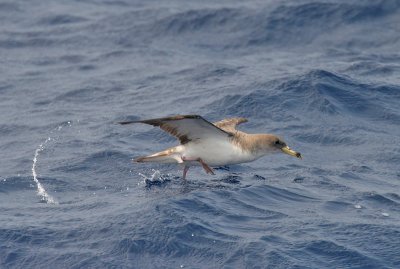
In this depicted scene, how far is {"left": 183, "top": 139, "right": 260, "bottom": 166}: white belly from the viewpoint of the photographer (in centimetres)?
1409

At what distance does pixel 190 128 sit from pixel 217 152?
630mm

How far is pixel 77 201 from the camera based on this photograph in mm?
13875

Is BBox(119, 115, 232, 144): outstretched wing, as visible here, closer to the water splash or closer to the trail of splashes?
the water splash

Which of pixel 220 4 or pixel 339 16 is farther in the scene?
pixel 220 4

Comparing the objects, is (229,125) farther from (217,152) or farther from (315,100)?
(315,100)

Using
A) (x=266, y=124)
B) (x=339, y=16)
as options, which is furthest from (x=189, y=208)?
(x=339, y=16)

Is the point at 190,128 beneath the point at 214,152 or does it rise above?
above

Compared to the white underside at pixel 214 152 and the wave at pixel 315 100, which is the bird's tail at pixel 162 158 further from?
the wave at pixel 315 100

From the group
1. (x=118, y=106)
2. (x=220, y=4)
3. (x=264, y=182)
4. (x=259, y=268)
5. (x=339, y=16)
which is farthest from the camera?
(x=220, y=4)

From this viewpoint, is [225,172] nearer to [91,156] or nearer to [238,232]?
[91,156]

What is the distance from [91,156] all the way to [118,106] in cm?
363

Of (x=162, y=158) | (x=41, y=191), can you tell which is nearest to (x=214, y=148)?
(x=162, y=158)

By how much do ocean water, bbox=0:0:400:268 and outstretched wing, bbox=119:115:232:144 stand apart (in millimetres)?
790

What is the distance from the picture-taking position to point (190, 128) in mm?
13820
